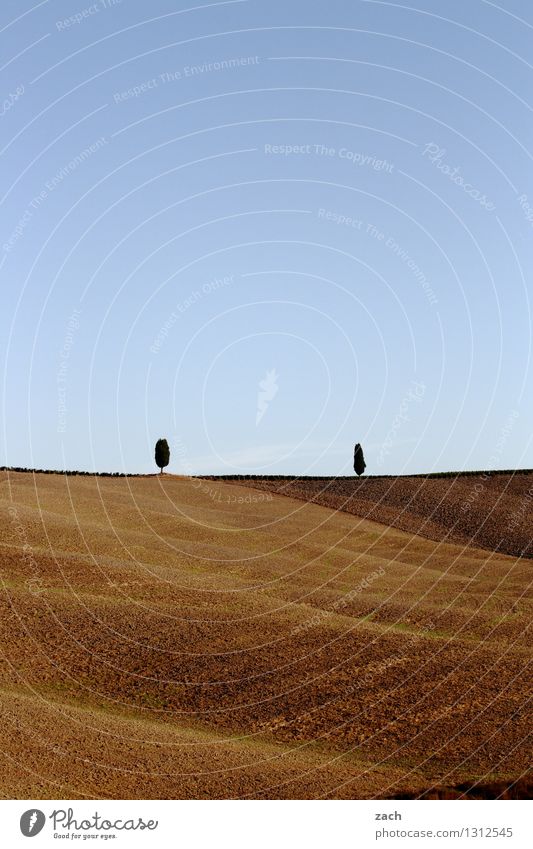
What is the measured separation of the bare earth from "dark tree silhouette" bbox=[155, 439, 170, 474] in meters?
24.7

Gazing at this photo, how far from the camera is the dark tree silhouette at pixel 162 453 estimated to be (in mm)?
69938

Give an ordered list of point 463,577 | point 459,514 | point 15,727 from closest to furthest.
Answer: point 15,727, point 463,577, point 459,514

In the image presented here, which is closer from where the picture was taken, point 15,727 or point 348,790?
point 348,790

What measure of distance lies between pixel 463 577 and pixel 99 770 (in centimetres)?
2655

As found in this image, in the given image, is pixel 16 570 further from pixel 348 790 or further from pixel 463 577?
pixel 463 577

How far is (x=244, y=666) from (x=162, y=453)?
44830 millimetres

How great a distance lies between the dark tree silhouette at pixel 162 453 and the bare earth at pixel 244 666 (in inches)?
973

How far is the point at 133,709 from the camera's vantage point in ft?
75.7
